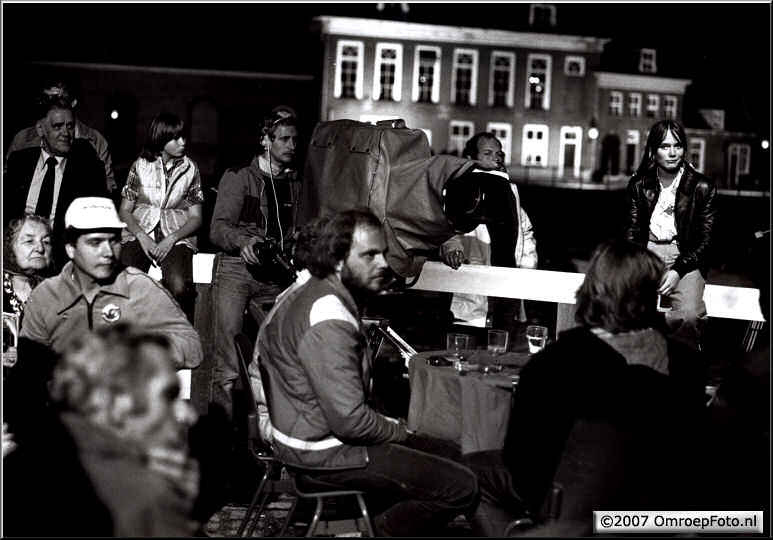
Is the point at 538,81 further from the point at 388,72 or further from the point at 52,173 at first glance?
the point at 52,173

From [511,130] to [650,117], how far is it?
37.8 ft

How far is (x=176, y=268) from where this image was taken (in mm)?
6180

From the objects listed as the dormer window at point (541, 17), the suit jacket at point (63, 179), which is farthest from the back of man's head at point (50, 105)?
the dormer window at point (541, 17)

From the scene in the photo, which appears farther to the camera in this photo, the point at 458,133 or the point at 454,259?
the point at 458,133

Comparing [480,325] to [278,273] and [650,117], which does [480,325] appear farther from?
[650,117]

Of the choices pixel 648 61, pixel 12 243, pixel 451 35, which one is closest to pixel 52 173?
pixel 12 243

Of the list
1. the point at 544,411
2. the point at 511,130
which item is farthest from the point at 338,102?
the point at 544,411

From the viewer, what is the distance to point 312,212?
17.9 ft

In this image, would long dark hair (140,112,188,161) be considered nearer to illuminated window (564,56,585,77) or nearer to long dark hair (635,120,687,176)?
long dark hair (635,120,687,176)

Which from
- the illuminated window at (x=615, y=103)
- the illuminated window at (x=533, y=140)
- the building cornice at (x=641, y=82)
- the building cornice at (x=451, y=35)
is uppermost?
the building cornice at (x=451, y=35)

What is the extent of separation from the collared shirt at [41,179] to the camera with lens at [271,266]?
1335mm

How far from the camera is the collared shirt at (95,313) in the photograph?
433 cm

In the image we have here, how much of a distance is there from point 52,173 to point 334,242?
2838 millimetres

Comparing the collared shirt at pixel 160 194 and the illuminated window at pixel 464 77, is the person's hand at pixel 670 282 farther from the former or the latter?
the illuminated window at pixel 464 77
